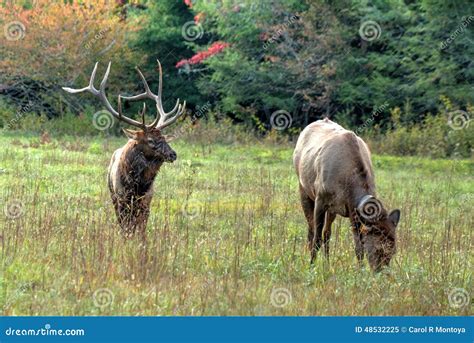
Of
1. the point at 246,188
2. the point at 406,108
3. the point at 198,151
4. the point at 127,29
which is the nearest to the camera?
the point at 246,188

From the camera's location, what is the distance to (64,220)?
10.9 metres

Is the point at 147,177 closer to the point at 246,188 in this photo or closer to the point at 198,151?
the point at 246,188

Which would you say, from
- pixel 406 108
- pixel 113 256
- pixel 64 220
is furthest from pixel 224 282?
pixel 406 108

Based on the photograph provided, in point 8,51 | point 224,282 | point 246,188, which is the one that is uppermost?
point 224,282

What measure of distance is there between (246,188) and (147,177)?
4.73 meters
